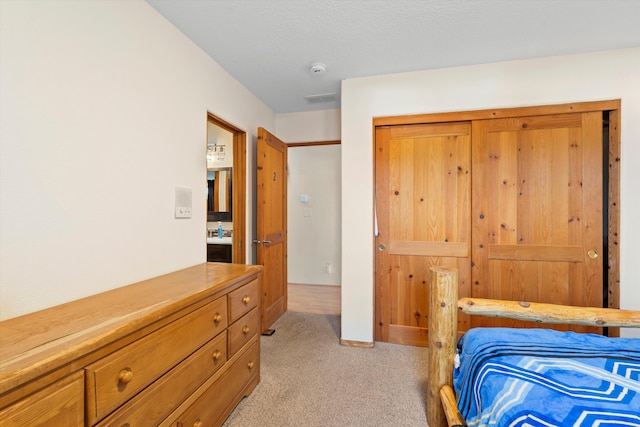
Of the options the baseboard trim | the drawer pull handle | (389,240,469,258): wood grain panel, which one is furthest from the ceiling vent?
the drawer pull handle

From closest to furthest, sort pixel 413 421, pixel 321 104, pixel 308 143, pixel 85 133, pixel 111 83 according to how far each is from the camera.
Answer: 1. pixel 85 133
2. pixel 111 83
3. pixel 413 421
4. pixel 321 104
5. pixel 308 143

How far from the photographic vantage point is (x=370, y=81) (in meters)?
2.62

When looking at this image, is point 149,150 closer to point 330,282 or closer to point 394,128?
point 394,128

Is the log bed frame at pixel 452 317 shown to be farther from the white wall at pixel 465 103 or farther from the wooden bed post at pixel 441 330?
the white wall at pixel 465 103

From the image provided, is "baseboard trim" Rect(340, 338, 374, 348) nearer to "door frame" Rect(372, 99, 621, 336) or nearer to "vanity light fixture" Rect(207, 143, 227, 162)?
"door frame" Rect(372, 99, 621, 336)

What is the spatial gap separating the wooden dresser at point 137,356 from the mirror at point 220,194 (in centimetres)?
215

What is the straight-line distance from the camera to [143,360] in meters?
1.07

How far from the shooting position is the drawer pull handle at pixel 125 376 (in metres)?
0.98

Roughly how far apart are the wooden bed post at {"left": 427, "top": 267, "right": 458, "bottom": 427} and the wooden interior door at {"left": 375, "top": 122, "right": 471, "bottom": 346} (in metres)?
1.04

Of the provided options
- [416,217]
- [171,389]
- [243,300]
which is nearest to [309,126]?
[416,217]

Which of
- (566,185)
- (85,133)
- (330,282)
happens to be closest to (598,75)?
(566,185)

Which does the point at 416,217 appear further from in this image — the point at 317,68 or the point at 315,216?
the point at 315,216

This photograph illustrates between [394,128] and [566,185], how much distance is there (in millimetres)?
1489

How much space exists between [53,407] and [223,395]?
98 cm
